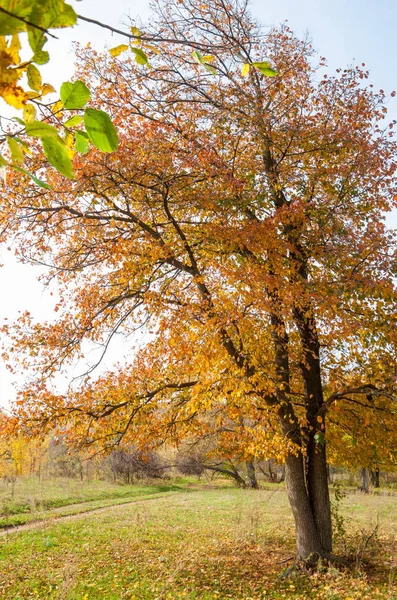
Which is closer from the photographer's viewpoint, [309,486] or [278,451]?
[278,451]

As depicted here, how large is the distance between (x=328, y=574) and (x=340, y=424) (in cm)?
276

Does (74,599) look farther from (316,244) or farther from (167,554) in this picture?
(316,244)

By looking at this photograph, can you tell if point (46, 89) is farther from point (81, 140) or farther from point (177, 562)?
point (177, 562)

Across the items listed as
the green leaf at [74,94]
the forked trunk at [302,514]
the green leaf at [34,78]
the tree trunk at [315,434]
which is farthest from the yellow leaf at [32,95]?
the forked trunk at [302,514]

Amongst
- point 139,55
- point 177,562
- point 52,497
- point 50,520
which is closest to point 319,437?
point 177,562

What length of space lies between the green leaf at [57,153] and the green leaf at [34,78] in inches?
9.9

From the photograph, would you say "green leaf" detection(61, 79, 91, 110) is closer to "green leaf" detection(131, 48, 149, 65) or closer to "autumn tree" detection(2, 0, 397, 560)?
"green leaf" detection(131, 48, 149, 65)

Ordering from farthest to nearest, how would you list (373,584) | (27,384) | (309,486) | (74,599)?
(309,486) < (27,384) < (373,584) < (74,599)

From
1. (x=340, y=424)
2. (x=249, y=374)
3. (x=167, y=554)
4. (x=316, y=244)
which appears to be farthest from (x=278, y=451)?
(x=167, y=554)

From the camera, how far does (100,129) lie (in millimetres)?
959

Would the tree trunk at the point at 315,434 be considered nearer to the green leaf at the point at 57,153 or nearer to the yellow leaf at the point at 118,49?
the yellow leaf at the point at 118,49

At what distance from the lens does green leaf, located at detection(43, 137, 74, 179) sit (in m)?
0.91

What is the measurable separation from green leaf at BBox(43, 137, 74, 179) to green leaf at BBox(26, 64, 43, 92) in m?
0.25

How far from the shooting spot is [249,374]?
26.8ft
